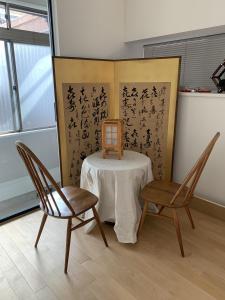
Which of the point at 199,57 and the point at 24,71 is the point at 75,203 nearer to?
the point at 199,57

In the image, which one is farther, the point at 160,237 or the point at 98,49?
the point at 98,49

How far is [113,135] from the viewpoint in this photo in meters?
2.02

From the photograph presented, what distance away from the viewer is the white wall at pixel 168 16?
190 centimetres

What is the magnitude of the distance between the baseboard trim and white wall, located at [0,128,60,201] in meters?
1.61

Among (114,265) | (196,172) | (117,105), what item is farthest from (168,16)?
(114,265)

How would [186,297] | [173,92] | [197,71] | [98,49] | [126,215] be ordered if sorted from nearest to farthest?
1. [186,297]
2. [126,215]
3. [173,92]
4. [197,71]
5. [98,49]

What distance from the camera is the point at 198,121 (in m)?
2.20

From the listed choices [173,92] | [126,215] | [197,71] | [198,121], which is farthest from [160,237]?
[197,71]

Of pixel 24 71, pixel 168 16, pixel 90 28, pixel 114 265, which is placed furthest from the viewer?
pixel 24 71

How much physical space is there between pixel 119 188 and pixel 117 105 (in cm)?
101

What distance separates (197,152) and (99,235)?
1214mm

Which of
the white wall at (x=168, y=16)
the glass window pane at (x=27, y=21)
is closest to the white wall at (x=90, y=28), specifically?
the white wall at (x=168, y=16)

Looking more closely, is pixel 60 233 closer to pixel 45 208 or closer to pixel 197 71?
pixel 45 208

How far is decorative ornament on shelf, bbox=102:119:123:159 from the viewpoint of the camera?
199 cm
